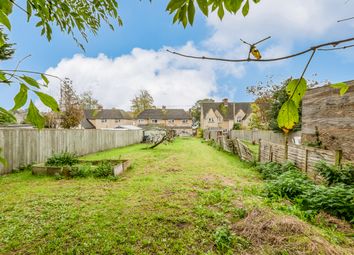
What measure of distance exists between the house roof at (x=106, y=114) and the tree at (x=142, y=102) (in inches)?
114

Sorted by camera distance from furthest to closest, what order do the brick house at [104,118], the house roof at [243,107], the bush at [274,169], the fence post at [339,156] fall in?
the brick house at [104,118] → the house roof at [243,107] → the bush at [274,169] → the fence post at [339,156]

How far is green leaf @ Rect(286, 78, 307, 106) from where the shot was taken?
2.92ft

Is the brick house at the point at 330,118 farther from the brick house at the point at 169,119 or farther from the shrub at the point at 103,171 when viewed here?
the brick house at the point at 169,119

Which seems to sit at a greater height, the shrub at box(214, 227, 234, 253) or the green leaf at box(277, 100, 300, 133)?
the green leaf at box(277, 100, 300, 133)

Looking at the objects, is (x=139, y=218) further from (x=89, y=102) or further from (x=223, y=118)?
(x=89, y=102)

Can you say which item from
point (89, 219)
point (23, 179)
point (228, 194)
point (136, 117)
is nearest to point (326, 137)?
point (228, 194)

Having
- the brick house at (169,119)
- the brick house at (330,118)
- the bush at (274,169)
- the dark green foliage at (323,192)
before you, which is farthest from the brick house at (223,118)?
the dark green foliage at (323,192)

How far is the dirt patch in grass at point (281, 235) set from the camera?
9.07 feet

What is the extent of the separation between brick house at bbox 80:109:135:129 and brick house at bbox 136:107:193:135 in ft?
10.2

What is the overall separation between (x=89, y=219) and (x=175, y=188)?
7.62 ft

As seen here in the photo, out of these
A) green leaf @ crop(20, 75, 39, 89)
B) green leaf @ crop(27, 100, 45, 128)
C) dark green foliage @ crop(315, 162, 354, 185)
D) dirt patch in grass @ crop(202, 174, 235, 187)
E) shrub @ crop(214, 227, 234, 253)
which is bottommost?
dirt patch in grass @ crop(202, 174, 235, 187)

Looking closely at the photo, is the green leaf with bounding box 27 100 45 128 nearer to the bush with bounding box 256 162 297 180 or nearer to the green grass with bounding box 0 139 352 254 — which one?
the green grass with bounding box 0 139 352 254

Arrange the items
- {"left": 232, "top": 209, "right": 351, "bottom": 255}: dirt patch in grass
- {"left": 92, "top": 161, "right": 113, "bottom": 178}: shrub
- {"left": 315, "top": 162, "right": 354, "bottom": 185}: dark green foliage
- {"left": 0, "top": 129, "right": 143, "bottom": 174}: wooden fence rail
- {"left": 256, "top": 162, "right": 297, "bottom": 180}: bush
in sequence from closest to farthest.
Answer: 1. {"left": 232, "top": 209, "right": 351, "bottom": 255}: dirt patch in grass
2. {"left": 315, "top": 162, "right": 354, "bottom": 185}: dark green foliage
3. {"left": 256, "top": 162, "right": 297, "bottom": 180}: bush
4. {"left": 92, "top": 161, "right": 113, "bottom": 178}: shrub
5. {"left": 0, "top": 129, "right": 143, "bottom": 174}: wooden fence rail

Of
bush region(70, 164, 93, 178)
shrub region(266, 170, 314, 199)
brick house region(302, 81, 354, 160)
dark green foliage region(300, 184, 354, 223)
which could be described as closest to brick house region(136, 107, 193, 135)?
brick house region(302, 81, 354, 160)
